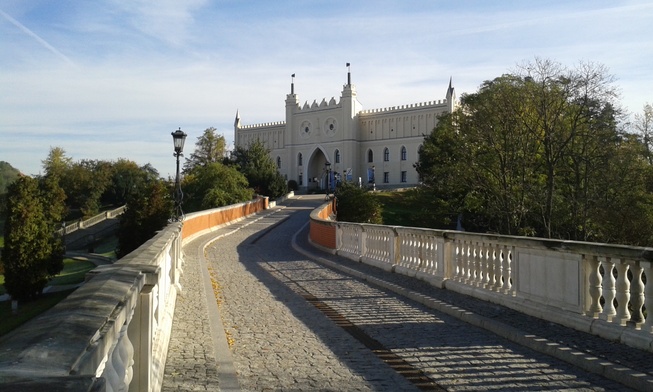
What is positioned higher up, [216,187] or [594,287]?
[216,187]

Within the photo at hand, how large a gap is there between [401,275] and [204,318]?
6058 mm

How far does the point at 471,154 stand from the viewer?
111 feet

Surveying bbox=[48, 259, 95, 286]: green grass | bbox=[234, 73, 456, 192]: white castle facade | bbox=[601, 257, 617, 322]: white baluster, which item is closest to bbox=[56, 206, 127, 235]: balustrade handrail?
bbox=[48, 259, 95, 286]: green grass

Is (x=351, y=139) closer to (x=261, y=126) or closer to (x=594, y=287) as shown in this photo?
(x=261, y=126)

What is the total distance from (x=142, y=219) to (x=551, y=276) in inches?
1150

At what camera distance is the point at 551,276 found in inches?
345

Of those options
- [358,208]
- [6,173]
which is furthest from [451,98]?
[6,173]

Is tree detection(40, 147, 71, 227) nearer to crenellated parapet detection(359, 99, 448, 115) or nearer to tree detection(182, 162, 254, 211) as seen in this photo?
tree detection(182, 162, 254, 211)

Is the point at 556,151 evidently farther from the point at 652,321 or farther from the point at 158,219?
the point at 652,321

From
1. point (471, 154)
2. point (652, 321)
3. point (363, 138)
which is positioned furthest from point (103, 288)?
point (363, 138)

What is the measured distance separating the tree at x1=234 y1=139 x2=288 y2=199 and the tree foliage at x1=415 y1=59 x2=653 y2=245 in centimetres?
4179

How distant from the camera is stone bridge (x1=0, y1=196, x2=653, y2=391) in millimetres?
2879

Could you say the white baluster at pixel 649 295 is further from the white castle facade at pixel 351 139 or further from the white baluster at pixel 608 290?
the white castle facade at pixel 351 139

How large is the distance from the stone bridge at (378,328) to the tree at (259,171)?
60.6 metres
